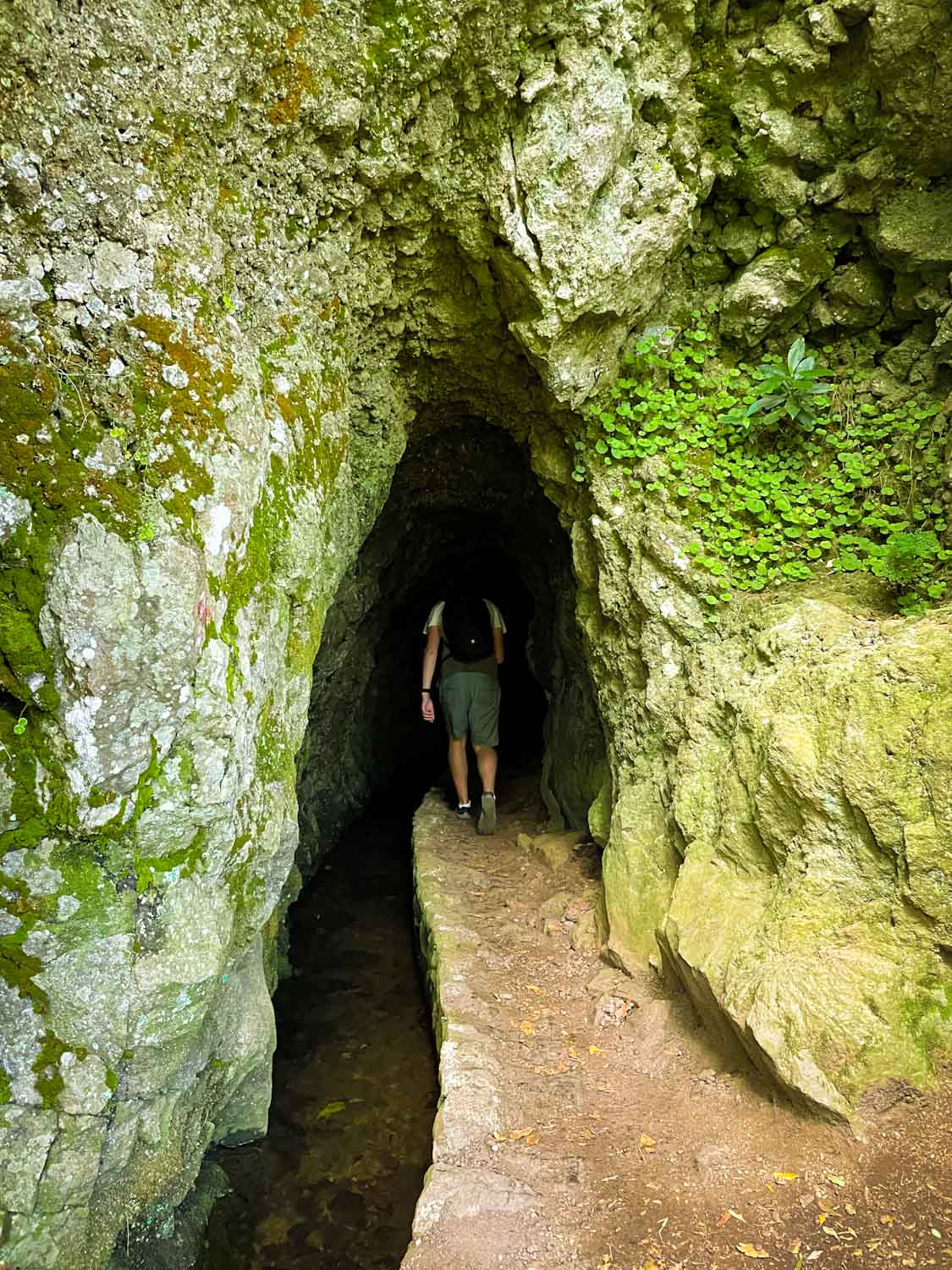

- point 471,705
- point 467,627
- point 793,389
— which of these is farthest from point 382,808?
point 793,389

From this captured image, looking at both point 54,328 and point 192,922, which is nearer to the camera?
point 54,328

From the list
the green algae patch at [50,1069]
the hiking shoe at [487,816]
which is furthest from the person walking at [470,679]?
the green algae patch at [50,1069]

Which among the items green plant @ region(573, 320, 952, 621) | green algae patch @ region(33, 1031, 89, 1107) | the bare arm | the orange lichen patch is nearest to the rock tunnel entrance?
the bare arm

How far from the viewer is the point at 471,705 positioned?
291 inches

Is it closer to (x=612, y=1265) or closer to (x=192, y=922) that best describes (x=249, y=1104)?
(x=192, y=922)

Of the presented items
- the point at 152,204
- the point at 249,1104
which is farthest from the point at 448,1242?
the point at 152,204

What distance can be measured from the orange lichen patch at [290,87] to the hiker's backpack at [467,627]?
419cm

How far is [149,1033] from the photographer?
9.98 ft

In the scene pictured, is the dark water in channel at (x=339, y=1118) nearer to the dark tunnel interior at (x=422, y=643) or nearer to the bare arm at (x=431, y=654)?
the dark tunnel interior at (x=422, y=643)

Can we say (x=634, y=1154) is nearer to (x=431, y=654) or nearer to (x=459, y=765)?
(x=459, y=765)

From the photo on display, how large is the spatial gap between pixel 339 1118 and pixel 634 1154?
5.46ft

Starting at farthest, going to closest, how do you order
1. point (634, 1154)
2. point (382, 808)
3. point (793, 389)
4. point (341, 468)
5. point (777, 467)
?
1. point (382, 808)
2. point (341, 468)
3. point (777, 467)
4. point (793, 389)
5. point (634, 1154)

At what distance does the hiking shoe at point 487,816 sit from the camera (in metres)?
7.06

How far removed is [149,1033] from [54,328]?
2608 millimetres
